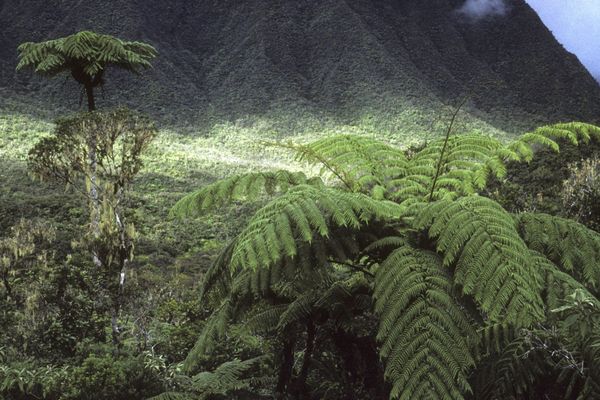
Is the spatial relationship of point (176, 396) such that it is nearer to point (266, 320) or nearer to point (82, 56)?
point (266, 320)

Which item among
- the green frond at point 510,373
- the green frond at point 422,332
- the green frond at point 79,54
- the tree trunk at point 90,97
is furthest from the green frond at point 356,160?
the green frond at point 79,54

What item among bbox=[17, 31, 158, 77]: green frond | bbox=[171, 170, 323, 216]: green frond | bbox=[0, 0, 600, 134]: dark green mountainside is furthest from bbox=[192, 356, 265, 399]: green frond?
bbox=[0, 0, 600, 134]: dark green mountainside

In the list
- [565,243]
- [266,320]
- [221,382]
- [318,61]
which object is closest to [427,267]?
[565,243]

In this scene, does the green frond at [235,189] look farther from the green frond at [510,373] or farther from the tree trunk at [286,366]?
the green frond at [510,373]

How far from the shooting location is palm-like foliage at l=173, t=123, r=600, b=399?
8.38 ft

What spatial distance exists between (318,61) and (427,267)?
183 feet

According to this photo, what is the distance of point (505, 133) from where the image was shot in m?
43.4

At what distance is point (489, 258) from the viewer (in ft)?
8.63

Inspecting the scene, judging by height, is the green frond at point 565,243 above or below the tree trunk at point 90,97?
below

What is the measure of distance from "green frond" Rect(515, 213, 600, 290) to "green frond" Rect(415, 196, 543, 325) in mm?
482

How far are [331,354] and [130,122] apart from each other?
254 inches

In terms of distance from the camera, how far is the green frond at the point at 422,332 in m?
2.48

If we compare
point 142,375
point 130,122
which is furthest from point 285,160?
point 142,375

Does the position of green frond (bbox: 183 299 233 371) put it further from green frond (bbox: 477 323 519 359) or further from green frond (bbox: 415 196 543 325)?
Result: green frond (bbox: 477 323 519 359)
